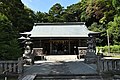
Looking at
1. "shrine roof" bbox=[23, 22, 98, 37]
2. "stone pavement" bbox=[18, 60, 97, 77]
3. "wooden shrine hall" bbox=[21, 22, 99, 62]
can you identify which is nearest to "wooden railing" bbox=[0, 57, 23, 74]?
"stone pavement" bbox=[18, 60, 97, 77]

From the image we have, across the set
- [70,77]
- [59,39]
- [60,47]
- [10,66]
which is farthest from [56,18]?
[70,77]

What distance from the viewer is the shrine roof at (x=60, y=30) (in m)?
26.9

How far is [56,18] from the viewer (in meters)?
50.0

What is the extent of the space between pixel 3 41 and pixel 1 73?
252cm

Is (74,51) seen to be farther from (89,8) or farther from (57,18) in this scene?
(57,18)

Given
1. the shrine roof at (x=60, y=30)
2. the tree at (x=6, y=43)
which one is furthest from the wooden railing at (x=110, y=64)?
the shrine roof at (x=60, y=30)

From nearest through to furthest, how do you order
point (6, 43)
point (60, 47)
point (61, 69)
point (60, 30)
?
1. point (6, 43)
2. point (61, 69)
3. point (60, 47)
4. point (60, 30)

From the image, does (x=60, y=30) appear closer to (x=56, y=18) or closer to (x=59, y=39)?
(x=59, y=39)

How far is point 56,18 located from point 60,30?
20.9 meters

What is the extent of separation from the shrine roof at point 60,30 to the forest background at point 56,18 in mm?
2850

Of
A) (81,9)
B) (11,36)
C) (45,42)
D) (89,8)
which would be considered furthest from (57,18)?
(11,36)

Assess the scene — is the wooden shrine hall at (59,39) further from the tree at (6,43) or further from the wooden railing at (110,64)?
the wooden railing at (110,64)

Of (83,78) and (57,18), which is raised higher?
(57,18)

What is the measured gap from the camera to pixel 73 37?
25969 mm
